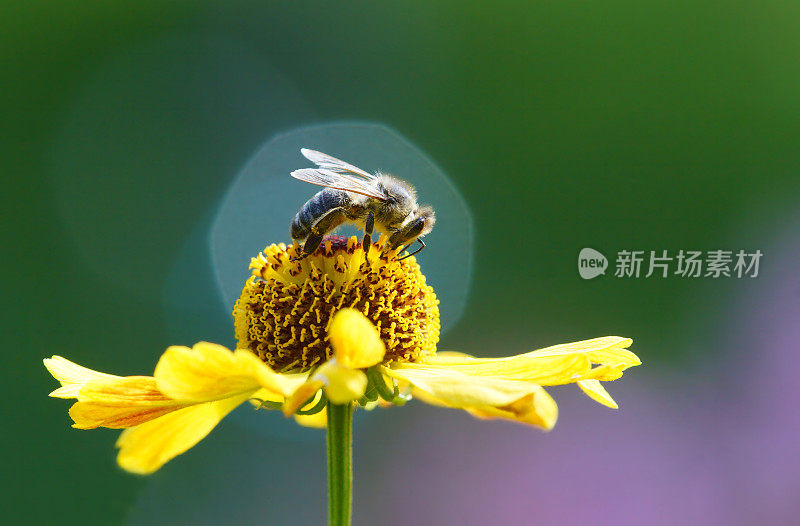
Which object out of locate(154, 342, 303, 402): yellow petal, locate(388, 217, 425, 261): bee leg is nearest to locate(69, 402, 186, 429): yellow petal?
locate(154, 342, 303, 402): yellow petal

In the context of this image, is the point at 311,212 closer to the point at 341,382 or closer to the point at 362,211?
the point at 362,211

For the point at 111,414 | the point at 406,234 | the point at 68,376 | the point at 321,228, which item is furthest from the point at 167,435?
the point at 406,234

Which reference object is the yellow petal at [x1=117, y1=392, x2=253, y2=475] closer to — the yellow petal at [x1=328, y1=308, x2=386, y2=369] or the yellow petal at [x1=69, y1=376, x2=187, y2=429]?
the yellow petal at [x1=69, y1=376, x2=187, y2=429]

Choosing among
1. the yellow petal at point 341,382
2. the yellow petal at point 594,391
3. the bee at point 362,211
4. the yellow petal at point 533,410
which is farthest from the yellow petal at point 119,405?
the yellow petal at point 594,391

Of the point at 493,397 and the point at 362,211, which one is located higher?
the point at 362,211

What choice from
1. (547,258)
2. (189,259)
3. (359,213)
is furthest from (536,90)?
(359,213)

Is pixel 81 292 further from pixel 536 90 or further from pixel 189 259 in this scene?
pixel 536 90
